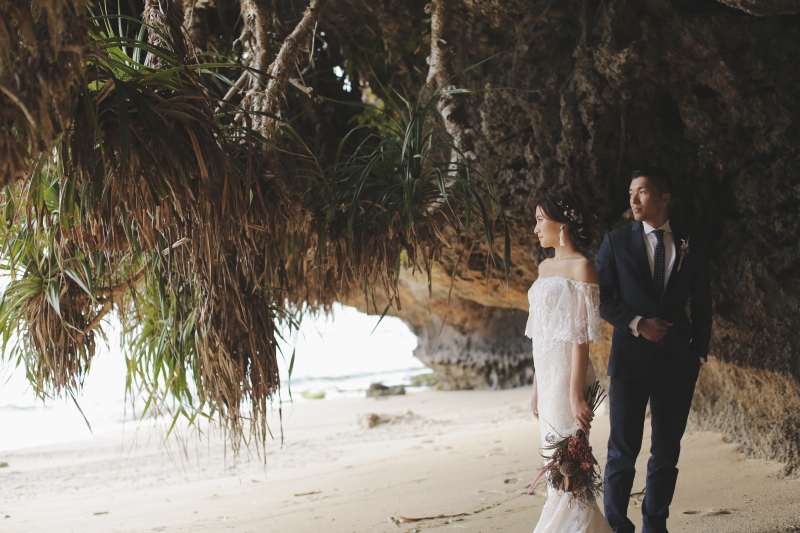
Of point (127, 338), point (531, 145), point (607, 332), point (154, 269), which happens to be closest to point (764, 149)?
point (531, 145)

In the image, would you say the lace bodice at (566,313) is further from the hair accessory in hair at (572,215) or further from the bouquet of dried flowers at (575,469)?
the bouquet of dried flowers at (575,469)

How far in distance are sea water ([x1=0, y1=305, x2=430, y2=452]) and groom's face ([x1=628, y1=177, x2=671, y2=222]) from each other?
1.16 m

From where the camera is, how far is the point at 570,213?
2467mm

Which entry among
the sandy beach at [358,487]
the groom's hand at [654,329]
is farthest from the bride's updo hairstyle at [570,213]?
the sandy beach at [358,487]

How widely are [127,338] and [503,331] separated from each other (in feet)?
22.3

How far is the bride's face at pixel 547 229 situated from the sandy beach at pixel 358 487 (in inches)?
46.8

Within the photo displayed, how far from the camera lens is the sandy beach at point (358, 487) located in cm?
Result: 284

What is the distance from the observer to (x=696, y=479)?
3.10 metres

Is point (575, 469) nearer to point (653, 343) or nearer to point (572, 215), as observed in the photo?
point (653, 343)

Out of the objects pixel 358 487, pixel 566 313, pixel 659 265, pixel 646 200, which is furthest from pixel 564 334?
pixel 358 487

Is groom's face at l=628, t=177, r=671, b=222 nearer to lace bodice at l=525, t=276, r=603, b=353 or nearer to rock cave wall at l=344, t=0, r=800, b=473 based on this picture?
lace bodice at l=525, t=276, r=603, b=353

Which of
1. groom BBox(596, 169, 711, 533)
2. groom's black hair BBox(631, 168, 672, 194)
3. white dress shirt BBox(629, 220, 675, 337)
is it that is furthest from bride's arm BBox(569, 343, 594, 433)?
groom's black hair BBox(631, 168, 672, 194)

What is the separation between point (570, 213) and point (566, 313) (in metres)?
0.38

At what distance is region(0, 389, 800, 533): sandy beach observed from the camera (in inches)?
112
